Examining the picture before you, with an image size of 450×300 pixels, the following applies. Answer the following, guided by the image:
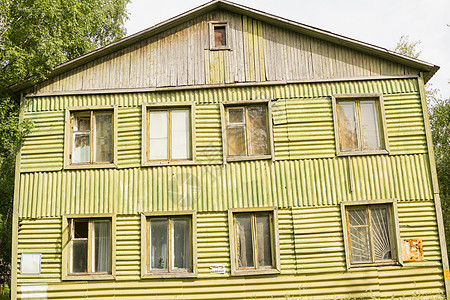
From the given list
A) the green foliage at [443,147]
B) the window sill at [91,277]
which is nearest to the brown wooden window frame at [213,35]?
the window sill at [91,277]

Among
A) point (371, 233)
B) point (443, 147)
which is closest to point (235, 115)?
point (371, 233)

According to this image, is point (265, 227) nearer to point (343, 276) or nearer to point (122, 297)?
point (343, 276)

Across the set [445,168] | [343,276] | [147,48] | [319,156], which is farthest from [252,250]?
[445,168]

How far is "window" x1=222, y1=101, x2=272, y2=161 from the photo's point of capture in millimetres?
12062

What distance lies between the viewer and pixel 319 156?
39.1 ft

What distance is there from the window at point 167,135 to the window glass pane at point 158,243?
1796mm

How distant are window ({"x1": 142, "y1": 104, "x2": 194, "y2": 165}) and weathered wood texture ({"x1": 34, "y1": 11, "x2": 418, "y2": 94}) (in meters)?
0.85

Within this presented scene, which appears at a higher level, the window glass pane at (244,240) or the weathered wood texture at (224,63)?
the weathered wood texture at (224,63)

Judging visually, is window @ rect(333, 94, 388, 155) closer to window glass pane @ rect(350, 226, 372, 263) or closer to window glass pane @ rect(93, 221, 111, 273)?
window glass pane @ rect(350, 226, 372, 263)

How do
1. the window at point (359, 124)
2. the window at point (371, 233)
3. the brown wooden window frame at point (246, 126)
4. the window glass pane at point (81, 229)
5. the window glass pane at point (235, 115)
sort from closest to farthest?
the window at point (371, 233)
the window glass pane at point (81, 229)
the brown wooden window frame at point (246, 126)
the window at point (359, 124)
the window glass pane at point (235, 115)

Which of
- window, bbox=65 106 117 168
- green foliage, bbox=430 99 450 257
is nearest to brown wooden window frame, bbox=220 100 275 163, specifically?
window, bbox=65 106 117 168

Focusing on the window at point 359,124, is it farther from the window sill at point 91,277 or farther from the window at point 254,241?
the window sill at point 91,277

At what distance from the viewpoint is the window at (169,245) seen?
1141cm

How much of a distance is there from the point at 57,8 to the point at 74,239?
26.1ft
